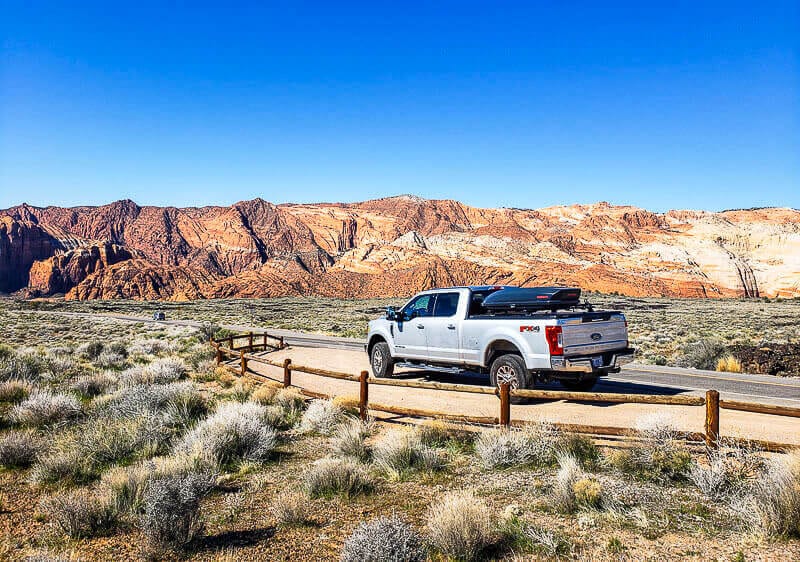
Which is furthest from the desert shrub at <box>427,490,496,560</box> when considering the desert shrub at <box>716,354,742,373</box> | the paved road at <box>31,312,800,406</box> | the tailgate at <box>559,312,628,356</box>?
the desert shrub at <box>716,354,742,373</box>

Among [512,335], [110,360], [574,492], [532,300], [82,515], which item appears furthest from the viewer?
[110,360]

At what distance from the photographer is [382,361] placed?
531 inches

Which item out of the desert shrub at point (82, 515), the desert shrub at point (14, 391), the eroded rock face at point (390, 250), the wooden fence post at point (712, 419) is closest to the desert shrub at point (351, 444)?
the desert shrub at point (82, 515)

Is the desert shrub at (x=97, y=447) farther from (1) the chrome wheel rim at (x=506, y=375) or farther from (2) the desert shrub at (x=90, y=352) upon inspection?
(2) the desert shrub at (x=90, y=352)

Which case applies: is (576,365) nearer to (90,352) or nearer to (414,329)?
(414,329)

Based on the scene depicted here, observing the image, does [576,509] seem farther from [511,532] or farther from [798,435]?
[798,435]

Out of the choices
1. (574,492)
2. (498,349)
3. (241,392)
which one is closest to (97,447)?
(241,392)

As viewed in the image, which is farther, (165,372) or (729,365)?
(729,365)

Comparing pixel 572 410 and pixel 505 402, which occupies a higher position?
pixel 505 402

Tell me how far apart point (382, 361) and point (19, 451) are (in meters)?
7.80

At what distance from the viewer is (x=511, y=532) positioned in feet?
16.7

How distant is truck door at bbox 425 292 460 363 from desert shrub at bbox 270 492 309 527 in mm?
5917

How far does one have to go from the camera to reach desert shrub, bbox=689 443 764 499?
5.73 meters

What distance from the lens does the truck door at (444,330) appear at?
1138 cm
